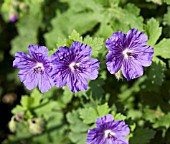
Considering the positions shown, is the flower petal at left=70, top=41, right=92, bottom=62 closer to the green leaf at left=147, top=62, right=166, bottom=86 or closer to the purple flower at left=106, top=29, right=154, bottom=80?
the purple flower at left=106, top=29, right=154, bottom=80

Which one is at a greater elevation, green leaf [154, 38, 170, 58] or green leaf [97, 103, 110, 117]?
green leaf [154, 38, 170, 58]

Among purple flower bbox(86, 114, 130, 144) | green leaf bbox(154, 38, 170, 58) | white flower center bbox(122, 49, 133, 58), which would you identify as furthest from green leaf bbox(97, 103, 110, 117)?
green leaf bbox(154, 38, 170, 58)

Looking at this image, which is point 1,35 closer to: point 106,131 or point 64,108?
point 64,108

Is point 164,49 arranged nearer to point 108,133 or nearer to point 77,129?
point 108,133

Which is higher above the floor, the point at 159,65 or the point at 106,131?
the point at 159,65

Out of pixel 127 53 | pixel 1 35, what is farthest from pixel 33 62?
pixel 1 35

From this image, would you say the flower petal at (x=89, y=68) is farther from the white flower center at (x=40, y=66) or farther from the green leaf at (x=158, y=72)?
the green leaf at (x=158, y=72)

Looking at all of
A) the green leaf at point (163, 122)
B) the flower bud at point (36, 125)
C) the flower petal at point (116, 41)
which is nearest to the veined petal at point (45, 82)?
the flower petal at point (116, 41)
